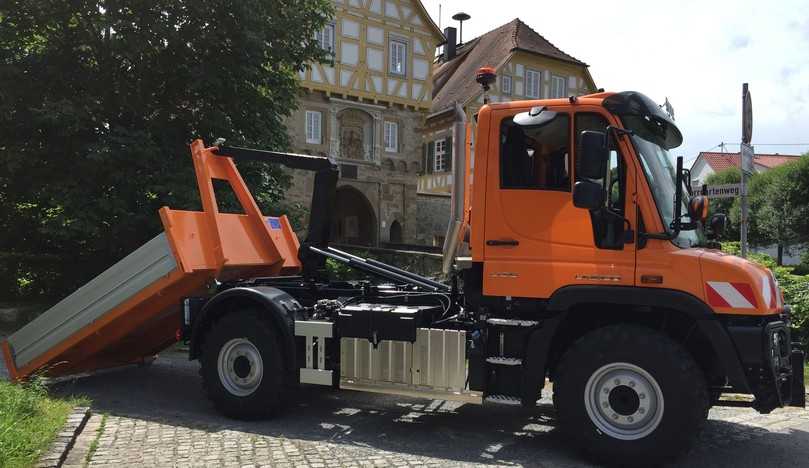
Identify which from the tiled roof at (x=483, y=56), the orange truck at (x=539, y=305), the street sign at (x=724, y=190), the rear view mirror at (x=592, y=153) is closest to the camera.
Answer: the rear view mirror at (x=592, y=153)

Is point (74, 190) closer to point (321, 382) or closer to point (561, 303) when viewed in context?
point (321, 382)

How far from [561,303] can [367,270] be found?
2403 mm

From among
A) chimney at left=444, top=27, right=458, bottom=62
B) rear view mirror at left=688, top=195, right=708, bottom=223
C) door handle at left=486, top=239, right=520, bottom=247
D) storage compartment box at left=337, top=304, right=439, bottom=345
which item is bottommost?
storage compartment box at left=337, top=304, right=439, bottom=345

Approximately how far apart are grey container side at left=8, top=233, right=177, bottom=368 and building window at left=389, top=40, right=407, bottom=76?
72.8ft

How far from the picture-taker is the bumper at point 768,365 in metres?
4.52

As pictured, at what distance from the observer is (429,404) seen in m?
6.91

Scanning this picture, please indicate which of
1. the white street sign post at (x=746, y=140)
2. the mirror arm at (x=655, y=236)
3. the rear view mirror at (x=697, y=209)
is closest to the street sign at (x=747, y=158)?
the white street sign post at (x=746, y=140)

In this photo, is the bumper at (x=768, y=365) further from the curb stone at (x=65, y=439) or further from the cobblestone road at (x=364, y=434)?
the curb stone at (x=65, y=439)

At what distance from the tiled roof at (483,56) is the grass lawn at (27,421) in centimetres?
2485

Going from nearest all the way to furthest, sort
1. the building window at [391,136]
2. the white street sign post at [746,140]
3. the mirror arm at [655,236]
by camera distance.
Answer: the mirror arm at [655,236] < the white street sign post at [746,140] < the building window at [391,136]

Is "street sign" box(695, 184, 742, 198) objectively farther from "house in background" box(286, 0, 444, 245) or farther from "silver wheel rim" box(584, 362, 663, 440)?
"house in background" box(286, 0, 444, 245)

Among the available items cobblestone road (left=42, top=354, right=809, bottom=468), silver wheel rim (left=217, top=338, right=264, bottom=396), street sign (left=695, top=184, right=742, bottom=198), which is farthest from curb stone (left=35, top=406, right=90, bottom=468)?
street sign (left=695, top=184, right=742, bottom=198)

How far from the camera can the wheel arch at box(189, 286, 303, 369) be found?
6.03 metres

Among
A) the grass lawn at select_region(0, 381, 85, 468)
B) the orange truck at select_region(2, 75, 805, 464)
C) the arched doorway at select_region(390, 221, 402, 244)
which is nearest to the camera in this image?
the grass lawn at select_region(0, 381, 85, 468)
